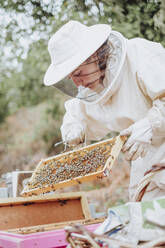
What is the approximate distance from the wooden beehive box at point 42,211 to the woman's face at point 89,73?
82 cm

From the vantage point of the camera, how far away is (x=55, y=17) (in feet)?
14.2

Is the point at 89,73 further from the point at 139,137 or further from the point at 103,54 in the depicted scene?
the point at 139,137

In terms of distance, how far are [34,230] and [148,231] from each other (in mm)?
727

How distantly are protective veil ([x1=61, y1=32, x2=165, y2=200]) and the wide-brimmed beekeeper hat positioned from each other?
0.56 ft

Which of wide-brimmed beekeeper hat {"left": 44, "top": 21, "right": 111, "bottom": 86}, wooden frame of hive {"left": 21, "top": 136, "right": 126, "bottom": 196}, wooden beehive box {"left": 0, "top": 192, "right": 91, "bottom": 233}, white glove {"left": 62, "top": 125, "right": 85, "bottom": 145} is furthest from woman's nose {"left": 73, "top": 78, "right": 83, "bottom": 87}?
wooden beehive box {"left": 0, "top": 192, "right": 91, "bottom": 233}

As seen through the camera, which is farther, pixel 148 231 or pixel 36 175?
pixel 36 175

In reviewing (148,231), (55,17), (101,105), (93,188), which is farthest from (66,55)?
(93,188)

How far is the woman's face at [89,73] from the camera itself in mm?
2164

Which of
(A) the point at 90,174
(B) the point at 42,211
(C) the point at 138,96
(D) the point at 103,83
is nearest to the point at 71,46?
(D) the point at 103,83

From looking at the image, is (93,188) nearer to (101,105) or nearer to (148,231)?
(101,105)

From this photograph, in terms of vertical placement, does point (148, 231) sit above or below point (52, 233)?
below

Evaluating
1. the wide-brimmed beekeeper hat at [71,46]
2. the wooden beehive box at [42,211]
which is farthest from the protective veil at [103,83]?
the wooden beehive box at [42,211]

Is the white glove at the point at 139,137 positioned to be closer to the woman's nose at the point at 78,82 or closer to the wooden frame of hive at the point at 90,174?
the wooden frame of hive at the point at 90,174

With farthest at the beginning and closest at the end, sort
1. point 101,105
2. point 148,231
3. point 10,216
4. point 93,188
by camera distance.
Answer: point 93,188 < point 101,105 < point 10,216 < point 148,231
